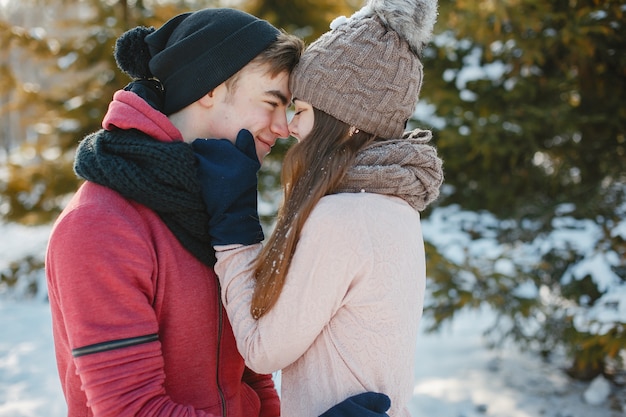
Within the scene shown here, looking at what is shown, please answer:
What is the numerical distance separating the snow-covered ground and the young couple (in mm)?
2969

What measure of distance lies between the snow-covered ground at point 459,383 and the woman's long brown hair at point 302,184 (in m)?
3.16

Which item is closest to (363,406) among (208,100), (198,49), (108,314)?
(108,314)

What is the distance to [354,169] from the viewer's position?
1588 millimetres

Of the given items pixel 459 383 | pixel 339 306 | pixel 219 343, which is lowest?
pixel 459 383

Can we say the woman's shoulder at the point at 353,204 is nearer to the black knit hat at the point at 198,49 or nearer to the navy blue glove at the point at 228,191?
the navy blue glove at the point at 228,191

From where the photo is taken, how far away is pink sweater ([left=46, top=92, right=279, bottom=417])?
4.36ft

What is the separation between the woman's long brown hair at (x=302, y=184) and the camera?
1.47 metres

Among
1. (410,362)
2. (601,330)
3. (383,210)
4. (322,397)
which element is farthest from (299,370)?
(601,330)

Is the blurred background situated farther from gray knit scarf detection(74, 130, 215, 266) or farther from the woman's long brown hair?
gray knit scarf detection(74, 130, 215, 266)

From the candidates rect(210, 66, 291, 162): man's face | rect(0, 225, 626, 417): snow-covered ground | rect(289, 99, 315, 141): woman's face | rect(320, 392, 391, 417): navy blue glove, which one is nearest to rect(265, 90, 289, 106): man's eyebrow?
rect(210, 66, 291, 162): man's face

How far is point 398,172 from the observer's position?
1579 mm

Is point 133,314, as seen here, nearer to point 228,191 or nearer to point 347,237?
point 228,191

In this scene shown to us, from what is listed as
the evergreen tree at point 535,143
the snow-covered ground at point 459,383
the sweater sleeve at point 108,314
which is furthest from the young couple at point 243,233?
the snow-covered ground at point 459,383

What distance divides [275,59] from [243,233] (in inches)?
25.7
